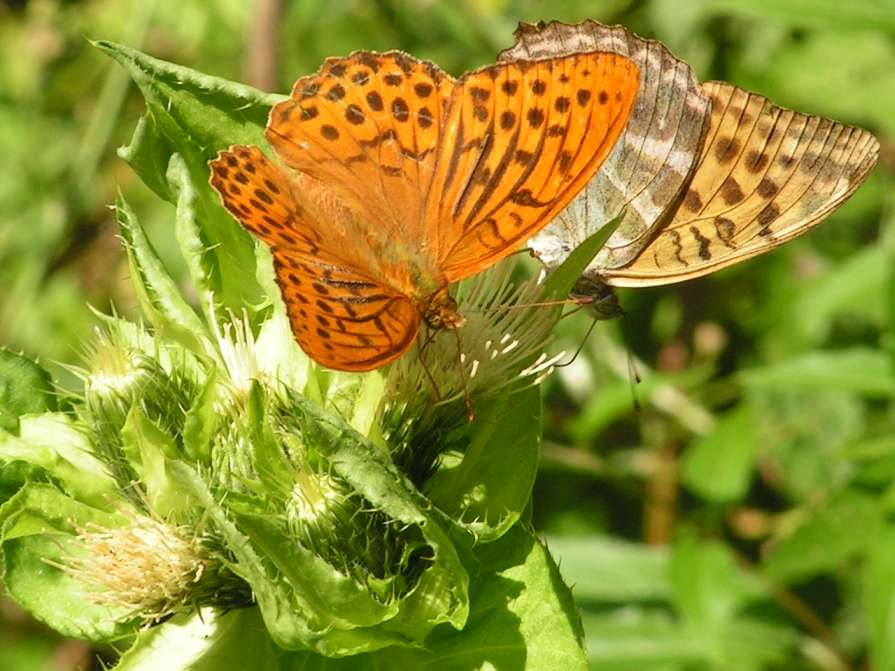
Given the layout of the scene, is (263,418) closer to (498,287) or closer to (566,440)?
(498,287)

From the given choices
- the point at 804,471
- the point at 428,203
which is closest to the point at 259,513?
the point at 428,203

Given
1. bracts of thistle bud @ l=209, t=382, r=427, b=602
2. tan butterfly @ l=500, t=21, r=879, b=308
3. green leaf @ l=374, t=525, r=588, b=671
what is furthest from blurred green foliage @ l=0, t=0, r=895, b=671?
green leaf @ l=374, t=525, r=588, b=671

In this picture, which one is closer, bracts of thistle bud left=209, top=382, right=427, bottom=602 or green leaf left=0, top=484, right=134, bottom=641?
bracts of thistle bud left=209, top=382, right=427, bottom=602

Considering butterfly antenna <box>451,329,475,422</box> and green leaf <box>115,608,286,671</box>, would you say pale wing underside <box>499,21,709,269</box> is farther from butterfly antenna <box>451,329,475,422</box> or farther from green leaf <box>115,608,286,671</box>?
green leaf <box>115,608,286,671</box>

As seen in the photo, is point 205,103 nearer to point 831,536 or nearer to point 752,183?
point 752,183

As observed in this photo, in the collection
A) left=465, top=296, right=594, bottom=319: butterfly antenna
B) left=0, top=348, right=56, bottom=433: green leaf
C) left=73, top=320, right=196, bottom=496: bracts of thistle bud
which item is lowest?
left=0, top=348, right=56, bottom=433: green leaf

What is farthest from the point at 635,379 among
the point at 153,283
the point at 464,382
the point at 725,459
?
the point at 153,283

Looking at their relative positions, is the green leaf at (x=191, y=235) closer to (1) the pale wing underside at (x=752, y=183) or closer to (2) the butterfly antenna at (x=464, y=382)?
(2) the butterfly antenna at (x=464, y=382)
